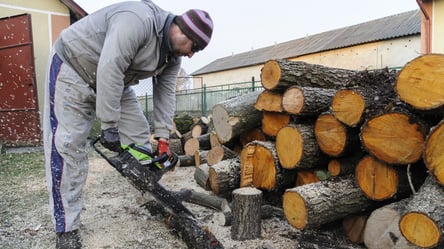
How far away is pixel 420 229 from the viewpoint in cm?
164

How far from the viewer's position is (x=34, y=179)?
3912 mm

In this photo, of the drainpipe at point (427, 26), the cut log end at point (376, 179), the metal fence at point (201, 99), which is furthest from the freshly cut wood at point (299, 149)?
the drainpipe at point (427, 26)

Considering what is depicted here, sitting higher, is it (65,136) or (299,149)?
(65,136)

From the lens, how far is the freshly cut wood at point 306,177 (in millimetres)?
2594

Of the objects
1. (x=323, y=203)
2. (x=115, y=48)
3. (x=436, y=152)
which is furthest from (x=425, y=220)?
(x=115, y=48)

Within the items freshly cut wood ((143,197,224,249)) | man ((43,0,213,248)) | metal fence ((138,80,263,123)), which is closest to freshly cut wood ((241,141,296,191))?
freshly cut wood ((143,197,224,249))

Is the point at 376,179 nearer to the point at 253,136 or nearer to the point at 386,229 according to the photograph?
the point at 386,229

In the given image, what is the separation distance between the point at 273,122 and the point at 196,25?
128 cm

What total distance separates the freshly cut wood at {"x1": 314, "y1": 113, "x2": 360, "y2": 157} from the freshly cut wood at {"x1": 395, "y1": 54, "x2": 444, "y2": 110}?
446mm

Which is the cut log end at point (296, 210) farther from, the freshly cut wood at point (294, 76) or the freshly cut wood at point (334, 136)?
the freshly cut wood at point (294, 76)

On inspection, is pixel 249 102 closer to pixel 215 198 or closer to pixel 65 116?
pixel 215 198

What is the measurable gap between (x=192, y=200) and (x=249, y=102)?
3.50ft

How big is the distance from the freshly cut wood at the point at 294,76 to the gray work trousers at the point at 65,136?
4.50 ft

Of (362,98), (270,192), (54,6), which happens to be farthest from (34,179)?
(54,6)
